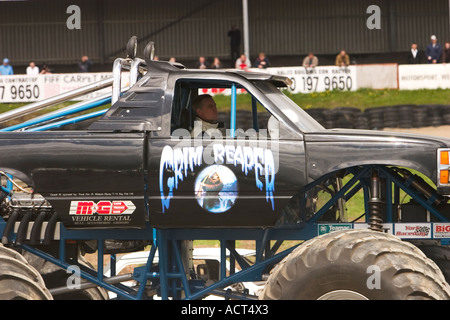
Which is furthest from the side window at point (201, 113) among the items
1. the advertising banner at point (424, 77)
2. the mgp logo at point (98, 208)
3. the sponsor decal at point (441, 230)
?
the advertising banner at point (424, 77)

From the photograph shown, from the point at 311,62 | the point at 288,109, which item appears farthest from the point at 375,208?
the point at 311,62

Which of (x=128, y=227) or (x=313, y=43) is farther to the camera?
(x=313, y=43)

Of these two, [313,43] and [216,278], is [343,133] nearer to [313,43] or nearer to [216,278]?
[216,278]

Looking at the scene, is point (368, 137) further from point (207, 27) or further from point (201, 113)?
point (207, 27)

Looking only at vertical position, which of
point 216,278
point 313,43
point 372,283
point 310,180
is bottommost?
point 216,278

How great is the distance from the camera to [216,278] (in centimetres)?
1011

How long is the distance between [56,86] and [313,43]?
1533cm

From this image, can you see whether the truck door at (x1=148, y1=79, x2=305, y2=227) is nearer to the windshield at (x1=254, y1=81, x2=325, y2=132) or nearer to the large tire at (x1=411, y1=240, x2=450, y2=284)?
the windshield at (x1=254, y1=81, x2=325, y2=132)

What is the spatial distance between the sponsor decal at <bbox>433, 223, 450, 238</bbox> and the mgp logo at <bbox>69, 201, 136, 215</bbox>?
2.44m

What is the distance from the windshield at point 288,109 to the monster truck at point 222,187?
2 centimetres

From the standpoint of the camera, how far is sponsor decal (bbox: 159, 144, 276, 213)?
681 cm
